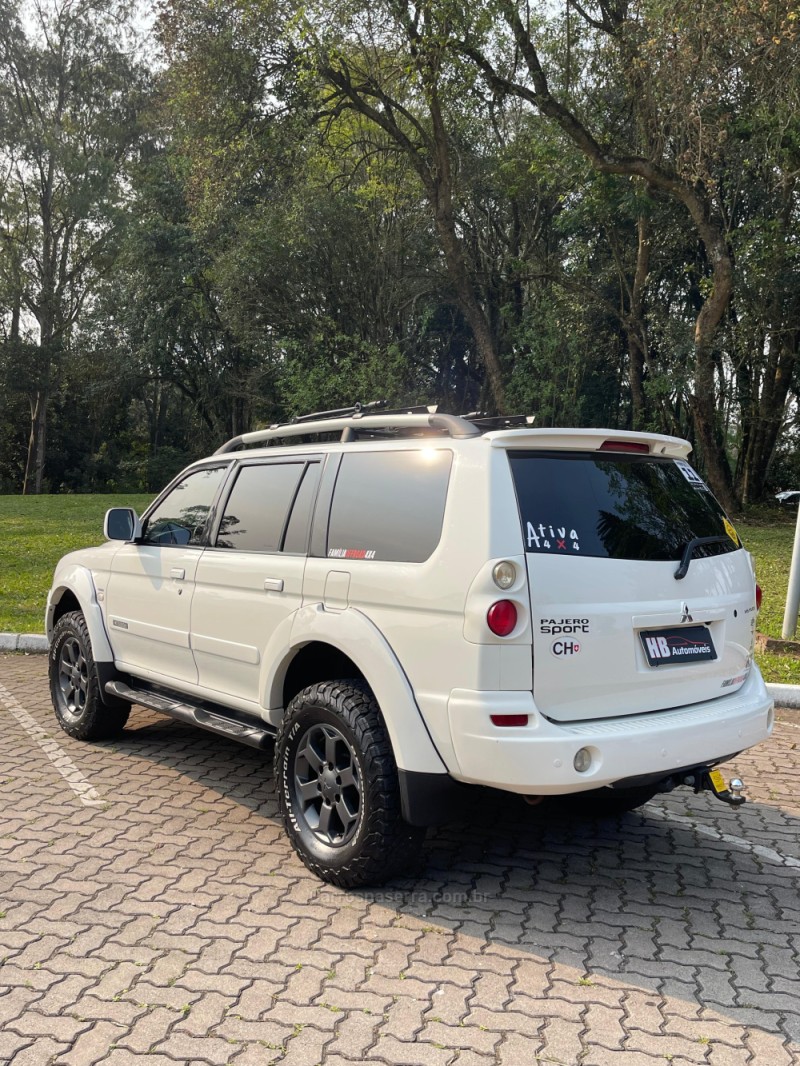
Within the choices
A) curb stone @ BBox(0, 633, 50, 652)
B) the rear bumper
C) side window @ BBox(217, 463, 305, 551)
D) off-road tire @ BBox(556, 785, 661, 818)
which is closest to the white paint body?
the rear bumper

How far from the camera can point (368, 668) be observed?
3.74 metres

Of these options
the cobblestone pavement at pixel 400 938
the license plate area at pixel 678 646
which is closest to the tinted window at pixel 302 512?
the cobblestone pavement at pixel 400 938

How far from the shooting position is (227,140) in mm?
19109

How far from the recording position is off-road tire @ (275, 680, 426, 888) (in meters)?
3.64

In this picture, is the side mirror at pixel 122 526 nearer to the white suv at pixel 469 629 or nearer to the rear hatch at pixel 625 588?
the white suv at pixel 469 629

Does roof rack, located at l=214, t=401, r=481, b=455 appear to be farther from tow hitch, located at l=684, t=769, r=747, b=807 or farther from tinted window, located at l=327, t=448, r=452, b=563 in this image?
tow hitch, located at l=684, t=769, r=747, b=807

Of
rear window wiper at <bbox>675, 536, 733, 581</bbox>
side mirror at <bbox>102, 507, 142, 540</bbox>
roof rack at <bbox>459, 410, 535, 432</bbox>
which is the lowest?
side mirror at <bbox>102, 507, 142, 540</bbox>

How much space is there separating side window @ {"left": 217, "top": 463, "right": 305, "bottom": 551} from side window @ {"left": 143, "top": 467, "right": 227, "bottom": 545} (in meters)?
0.23

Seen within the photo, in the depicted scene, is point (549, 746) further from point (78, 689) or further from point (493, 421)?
point (78, 689)

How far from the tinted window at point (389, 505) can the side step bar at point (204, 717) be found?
3.24ft

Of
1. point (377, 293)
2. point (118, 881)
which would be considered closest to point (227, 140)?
point (377, 293)

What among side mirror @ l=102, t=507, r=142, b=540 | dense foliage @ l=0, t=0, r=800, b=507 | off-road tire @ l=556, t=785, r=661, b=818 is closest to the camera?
off-road tire @ l=556, t=785, r=661, b=818

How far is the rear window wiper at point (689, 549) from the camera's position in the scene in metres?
3.78

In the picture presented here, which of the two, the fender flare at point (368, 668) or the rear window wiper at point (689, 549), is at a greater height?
the rear window wiper at point (689, 549)
